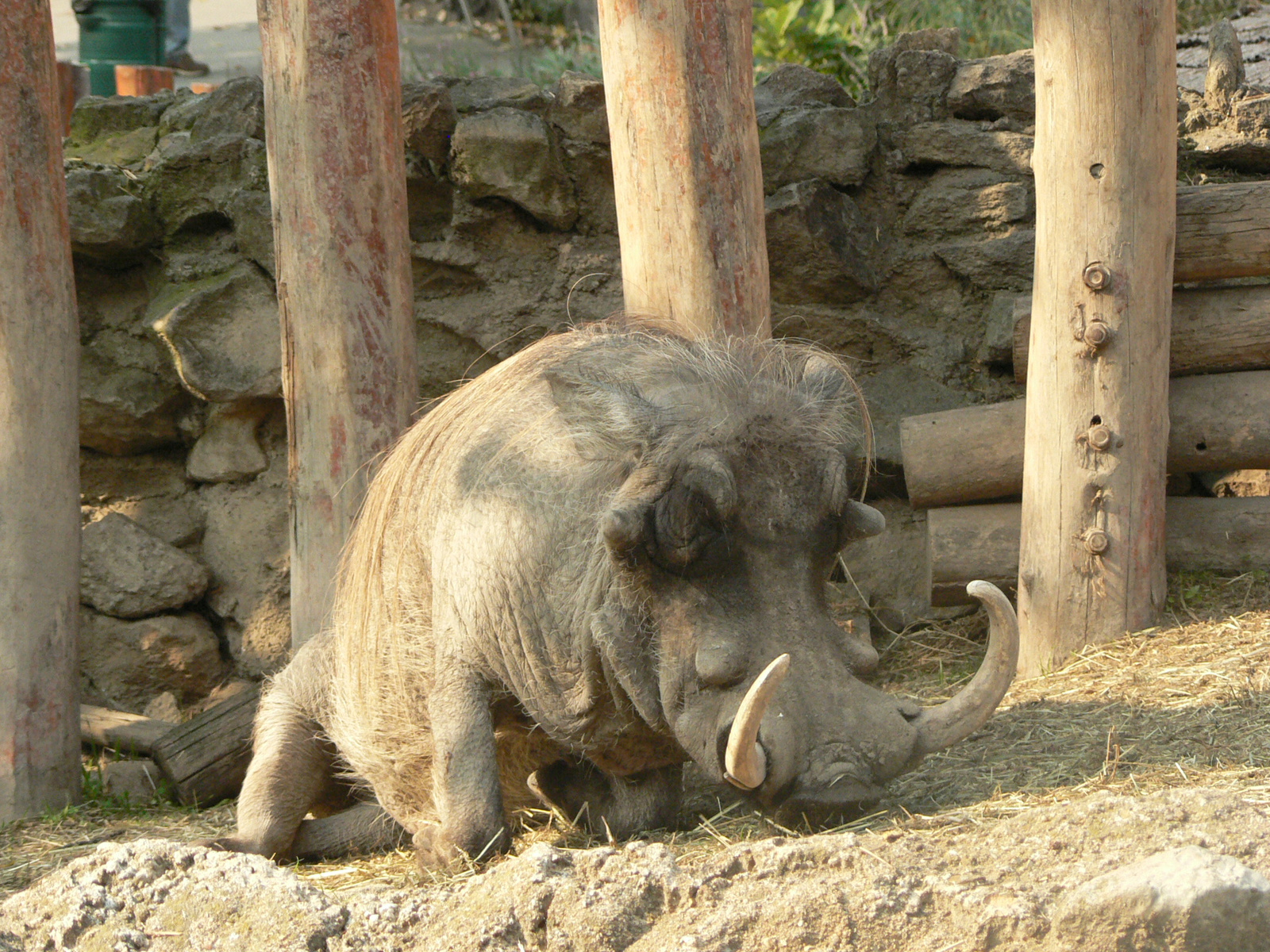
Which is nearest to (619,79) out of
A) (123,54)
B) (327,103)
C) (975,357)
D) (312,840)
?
(327,103)

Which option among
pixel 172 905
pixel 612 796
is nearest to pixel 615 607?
pixel 612 796

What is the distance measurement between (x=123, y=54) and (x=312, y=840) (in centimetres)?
641

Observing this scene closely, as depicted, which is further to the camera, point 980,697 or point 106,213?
point 106,213

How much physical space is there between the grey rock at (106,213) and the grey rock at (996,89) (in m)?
3.22

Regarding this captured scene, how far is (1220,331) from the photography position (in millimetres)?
4586

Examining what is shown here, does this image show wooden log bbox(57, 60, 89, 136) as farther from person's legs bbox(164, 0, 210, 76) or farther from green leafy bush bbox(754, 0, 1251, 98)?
green leafy bush bbox(754, 0, 1251, 98)

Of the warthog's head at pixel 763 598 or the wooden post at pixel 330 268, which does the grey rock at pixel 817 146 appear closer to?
the wooden post at pixel 330 268

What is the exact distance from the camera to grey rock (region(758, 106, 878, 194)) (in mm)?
5258

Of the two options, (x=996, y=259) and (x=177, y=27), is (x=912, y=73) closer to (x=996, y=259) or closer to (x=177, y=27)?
(x=996, y=259)

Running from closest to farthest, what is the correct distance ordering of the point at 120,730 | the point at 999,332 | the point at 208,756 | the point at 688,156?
the point at 688,156, the point at 208,756, the point at 120,730, the point at 999,332

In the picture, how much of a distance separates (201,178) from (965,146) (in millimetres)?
3014

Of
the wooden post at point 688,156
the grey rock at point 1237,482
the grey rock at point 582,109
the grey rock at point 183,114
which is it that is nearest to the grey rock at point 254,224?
the grey rock at point 183,114

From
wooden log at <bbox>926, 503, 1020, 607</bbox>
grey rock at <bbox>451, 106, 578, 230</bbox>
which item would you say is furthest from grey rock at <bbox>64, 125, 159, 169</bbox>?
wooden log at <bbox>926, 503, 1020, 607</bbox>

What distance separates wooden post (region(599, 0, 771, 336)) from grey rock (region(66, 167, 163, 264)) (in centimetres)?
229
